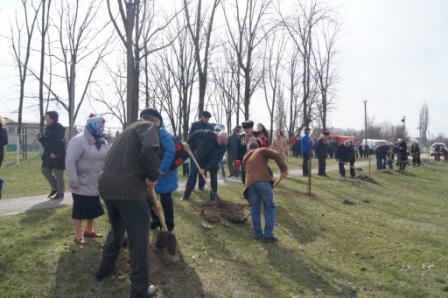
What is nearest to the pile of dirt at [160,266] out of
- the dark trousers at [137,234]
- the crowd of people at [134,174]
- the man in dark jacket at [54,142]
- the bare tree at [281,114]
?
the crowd of people at [134,174]

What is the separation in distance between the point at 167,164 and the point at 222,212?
287cm

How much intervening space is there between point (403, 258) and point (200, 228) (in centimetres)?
366

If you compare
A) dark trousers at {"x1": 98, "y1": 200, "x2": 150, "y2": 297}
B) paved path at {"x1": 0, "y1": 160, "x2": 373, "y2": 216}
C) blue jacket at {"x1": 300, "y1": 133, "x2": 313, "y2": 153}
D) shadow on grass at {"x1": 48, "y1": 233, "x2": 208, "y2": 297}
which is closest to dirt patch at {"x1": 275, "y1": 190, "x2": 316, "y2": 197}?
blue jacket at {"x1": 300, "y1": 133, "x2": 313, "y2": 153}

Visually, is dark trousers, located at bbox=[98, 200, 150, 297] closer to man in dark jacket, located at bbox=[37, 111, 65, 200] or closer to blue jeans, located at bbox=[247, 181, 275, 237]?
blue jeans, located at bbox=[247, 181, 275, 237]

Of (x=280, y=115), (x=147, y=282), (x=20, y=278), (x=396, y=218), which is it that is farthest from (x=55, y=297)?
(x=280, y=115)

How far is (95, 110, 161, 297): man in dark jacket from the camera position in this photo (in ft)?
14.0

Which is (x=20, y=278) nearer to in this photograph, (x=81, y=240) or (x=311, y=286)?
(x=81, y=240)

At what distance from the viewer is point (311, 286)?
5.85 meters

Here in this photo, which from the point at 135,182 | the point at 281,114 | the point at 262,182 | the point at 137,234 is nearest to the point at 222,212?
the point at 262,182

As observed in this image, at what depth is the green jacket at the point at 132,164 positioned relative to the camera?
4.27 m

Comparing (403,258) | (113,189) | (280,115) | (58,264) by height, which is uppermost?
(280,115)

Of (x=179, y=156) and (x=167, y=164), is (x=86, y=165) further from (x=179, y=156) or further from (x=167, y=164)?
(x=179, y=156)

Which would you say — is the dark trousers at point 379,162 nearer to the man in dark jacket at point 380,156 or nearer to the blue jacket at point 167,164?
the man in dark jacket at point 380,156

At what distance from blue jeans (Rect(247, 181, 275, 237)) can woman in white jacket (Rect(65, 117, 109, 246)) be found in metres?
2.76
